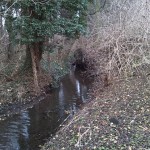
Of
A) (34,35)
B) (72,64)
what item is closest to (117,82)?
(34,35)

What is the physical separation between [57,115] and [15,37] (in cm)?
460

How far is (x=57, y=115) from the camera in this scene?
11125 mm

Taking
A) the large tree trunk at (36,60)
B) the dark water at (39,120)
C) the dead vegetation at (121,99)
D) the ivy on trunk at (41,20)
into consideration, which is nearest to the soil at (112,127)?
the dead vegetation at (121,99)

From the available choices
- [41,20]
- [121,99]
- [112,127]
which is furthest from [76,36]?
[112,127]

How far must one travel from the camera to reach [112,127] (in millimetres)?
7531

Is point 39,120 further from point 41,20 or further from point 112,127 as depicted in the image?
point 41,20

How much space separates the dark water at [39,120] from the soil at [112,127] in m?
0.79

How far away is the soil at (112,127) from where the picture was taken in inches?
262

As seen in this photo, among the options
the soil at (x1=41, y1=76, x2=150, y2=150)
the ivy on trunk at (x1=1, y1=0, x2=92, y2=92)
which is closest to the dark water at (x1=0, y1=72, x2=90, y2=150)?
the soil at (x1=41, y1=76, x2=150, y2=150)

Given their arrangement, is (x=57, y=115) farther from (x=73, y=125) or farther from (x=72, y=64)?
(x=72, y=64)

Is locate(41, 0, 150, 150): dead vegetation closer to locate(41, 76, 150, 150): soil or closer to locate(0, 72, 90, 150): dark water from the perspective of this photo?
locate(41, 76, 150, 150): soil

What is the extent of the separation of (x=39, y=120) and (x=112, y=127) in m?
3.87

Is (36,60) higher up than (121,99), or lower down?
higher up

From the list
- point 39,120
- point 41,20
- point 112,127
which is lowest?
point 39,120
